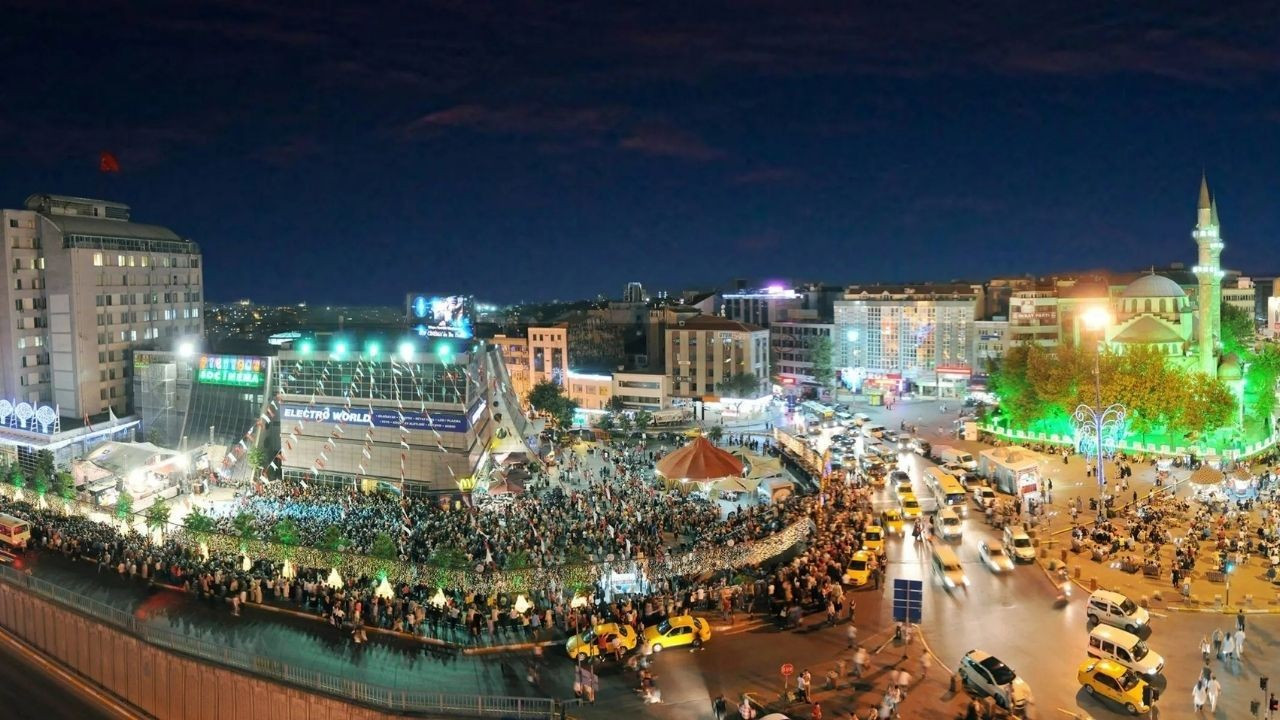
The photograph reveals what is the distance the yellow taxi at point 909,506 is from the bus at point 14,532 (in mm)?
27499

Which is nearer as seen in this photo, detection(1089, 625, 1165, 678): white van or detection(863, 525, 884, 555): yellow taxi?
detection(1089, 625, 1165, 678): white van

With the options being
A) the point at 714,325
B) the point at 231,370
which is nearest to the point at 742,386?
the point at 714,325

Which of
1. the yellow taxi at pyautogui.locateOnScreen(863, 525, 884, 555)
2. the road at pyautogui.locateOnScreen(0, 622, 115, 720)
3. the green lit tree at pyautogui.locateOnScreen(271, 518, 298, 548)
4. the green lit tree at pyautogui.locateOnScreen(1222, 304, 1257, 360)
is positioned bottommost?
the road at pyautogui.locateOnScreen(0, 622, 115, 720)

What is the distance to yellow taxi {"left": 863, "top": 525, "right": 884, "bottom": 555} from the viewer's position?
77.0 feet

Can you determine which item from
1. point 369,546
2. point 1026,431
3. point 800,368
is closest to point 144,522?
point 369,546

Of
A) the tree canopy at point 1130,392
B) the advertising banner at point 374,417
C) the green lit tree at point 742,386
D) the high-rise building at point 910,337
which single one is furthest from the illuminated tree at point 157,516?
the high-rise building at point 910,337

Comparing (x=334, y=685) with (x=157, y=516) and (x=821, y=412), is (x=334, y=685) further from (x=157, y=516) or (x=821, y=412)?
(x=821, y=412)

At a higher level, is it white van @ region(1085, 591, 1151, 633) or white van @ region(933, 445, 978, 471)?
white van @ region(933, 445, 978, 471)

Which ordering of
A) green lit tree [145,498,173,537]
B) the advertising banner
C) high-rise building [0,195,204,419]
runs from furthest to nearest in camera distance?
1. high-rise building [0,195,204,419]
2. the advertising banner
3. green lit tree [145,498,173,537]

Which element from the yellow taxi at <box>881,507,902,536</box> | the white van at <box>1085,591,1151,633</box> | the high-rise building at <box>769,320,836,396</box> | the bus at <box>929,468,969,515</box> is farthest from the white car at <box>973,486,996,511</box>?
the high-rise building at <box>769,320,836,396</box>

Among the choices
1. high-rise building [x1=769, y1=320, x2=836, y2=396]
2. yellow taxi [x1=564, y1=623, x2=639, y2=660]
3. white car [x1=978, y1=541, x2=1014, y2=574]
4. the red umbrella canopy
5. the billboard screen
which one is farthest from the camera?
high-rise building [x1=769, y1=320, x2=836, y2=396]

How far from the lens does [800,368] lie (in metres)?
72.4

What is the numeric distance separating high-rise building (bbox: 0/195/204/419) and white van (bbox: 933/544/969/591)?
41244 mm

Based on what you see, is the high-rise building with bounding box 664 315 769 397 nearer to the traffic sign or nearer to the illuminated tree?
the illuminated tree
